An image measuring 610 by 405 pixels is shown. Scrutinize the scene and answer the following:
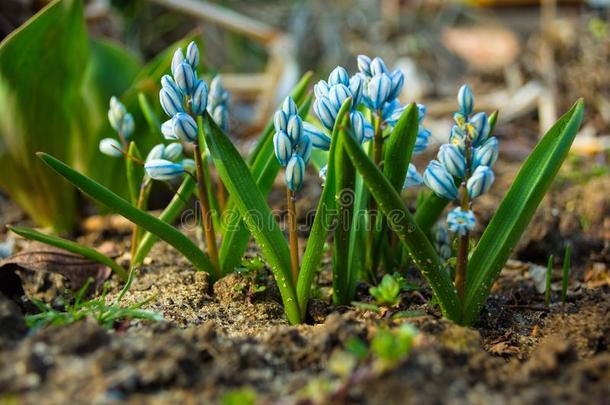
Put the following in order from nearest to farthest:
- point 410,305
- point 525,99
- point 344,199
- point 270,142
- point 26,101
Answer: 1. point 344,199
2. point 410,305
3. point 270,142
4. point 26,101
5. point 525,99

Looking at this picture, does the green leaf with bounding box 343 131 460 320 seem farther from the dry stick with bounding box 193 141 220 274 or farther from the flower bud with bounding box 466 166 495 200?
the dry stick with bounding box 193 141 220 274

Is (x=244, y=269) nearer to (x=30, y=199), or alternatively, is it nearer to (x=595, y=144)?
(x=30, y=199)

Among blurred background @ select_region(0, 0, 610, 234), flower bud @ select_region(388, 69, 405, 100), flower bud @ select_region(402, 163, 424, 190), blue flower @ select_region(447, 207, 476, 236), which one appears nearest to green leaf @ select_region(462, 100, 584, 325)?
blue flower @ select_region(447, 207, 476, 236)

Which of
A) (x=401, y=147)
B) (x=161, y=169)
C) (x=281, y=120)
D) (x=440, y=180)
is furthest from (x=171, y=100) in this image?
(x=440, y=180)

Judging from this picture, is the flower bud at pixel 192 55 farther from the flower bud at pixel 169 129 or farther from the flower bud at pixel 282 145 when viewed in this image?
the flower bud at pixel 282 145

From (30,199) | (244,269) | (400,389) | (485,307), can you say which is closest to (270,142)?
(244,269)

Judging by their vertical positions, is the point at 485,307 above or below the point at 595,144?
below
